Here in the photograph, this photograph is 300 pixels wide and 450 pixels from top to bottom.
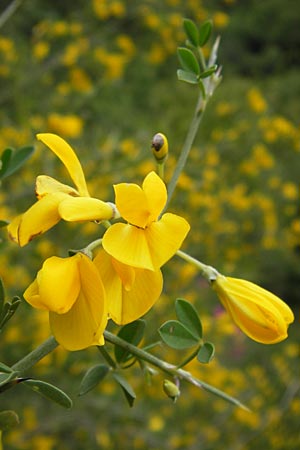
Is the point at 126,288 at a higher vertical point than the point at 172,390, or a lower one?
higher

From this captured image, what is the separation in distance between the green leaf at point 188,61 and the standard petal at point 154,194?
19cm

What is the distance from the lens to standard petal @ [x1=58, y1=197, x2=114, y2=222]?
0.43 m

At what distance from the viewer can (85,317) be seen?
441mm

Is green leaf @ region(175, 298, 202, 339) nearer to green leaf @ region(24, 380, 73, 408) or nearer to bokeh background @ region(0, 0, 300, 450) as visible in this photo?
green leaf @ region(24, 380, 73, 408)

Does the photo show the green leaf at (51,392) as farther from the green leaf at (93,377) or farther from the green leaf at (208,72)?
the green leaf at (208,72)

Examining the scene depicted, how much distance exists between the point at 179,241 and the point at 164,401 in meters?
2.22

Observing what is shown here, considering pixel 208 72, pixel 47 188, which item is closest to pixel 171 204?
pixel 208 72

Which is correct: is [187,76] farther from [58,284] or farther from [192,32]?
[58,284]

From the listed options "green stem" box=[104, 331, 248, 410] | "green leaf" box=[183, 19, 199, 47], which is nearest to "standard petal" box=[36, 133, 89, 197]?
Result: "green stem" box=[104, 331, 248, 410]

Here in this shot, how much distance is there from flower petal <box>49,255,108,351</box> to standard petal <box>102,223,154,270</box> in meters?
0.02

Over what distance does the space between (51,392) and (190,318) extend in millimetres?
144

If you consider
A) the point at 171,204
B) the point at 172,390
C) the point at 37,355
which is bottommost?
the point at 171,204

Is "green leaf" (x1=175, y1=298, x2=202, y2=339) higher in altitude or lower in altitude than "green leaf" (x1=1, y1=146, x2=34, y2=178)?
lower

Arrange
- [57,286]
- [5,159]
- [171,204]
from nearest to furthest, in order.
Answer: [57,286]
[5,159]
[171,204]
